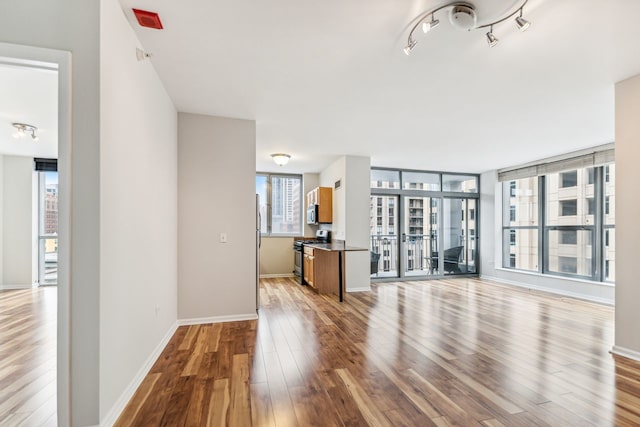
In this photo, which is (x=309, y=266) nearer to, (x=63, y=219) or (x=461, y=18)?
(x=63, y=219)

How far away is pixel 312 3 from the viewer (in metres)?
1.89

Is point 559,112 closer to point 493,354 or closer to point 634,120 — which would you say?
point 634,120

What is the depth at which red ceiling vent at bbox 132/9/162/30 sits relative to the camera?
1.98 meters

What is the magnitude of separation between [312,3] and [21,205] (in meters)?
7.33

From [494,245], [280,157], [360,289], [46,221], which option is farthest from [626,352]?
[46,221]

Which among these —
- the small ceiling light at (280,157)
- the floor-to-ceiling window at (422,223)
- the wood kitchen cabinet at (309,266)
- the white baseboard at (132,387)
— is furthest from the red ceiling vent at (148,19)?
the floor-to-ceiling window at (422,223)

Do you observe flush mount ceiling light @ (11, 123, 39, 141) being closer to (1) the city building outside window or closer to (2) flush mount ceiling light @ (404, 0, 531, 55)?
(2) flush mount ceiling light @ (404, 0, 531, 55)

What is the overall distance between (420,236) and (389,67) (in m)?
5.29

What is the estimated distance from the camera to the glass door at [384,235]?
698 cm

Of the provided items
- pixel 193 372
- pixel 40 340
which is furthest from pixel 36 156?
pixel 193 372

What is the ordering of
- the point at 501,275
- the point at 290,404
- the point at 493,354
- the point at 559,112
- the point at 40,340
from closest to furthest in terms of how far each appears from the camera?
the point at 290,404
the point at 493,354
the point at 40,340
the point at 559,112
the point at 501,275

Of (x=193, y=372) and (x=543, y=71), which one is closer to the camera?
(x=193, y=372)

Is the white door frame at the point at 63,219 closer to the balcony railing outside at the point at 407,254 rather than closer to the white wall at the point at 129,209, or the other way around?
the white wall at the point at 129,209

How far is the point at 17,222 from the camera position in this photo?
5.92m
